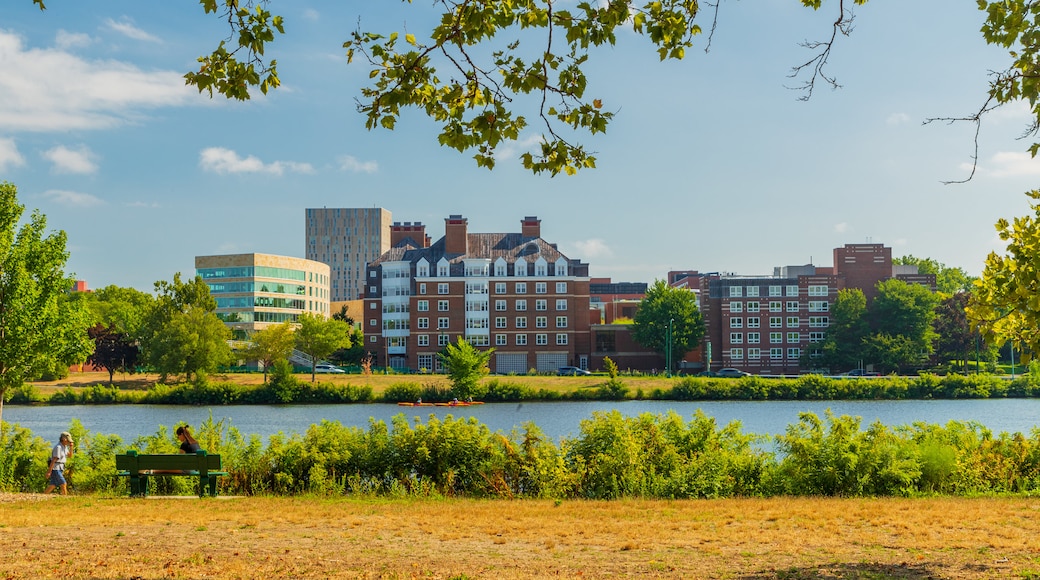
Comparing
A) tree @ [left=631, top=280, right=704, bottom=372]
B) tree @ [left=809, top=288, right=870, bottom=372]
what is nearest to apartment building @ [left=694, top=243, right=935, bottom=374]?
tree @ [left=809, top=288, right=870, bottom=372]

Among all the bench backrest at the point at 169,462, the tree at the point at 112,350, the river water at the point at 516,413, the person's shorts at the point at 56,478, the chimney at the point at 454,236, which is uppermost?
the chimney at the point at 454,236

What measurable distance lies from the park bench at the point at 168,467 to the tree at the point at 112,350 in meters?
73.0

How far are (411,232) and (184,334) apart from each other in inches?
1678

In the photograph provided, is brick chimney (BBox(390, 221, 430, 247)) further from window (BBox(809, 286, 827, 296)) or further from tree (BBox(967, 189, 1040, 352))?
tree (BBox(967, 189, 1040, 352))

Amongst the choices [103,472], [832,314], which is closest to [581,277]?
[832,314]

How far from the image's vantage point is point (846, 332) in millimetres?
101750

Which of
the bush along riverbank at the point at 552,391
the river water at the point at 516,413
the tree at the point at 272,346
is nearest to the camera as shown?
the river water at the point at 516,413

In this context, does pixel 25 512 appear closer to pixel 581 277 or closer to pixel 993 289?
pixel 993 289

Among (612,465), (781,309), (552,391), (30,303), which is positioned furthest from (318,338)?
(612,465)

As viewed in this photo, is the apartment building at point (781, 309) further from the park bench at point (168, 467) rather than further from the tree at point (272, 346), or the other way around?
the park bench at point (168, 467)

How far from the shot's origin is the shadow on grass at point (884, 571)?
980cm

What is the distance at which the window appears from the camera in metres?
107

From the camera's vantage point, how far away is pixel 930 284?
107312mm

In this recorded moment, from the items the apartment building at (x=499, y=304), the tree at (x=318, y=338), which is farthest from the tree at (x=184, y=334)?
the apartment building at (x=499, y=304)
